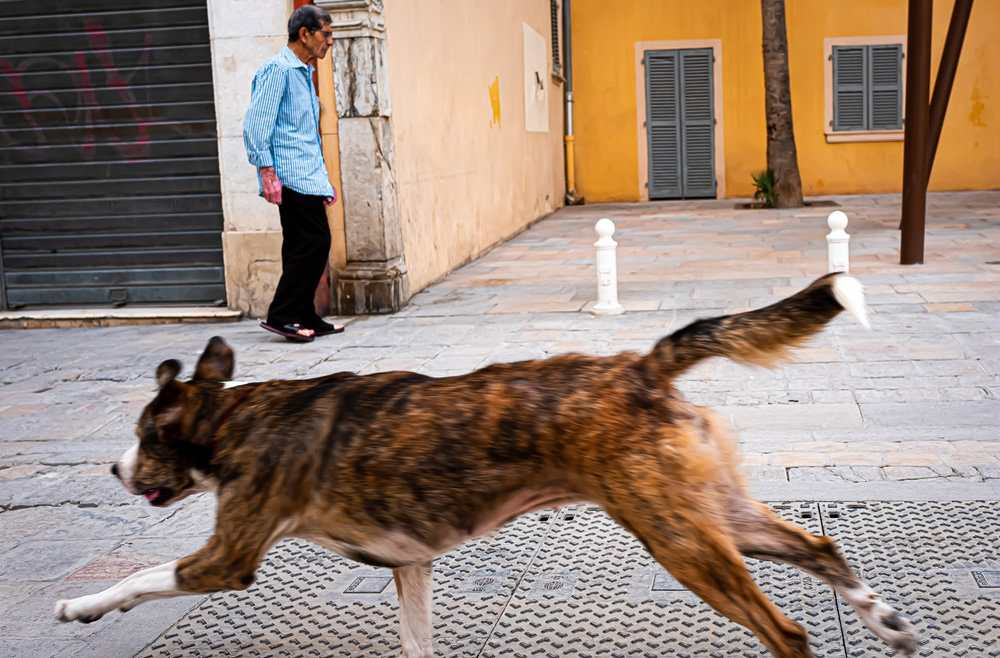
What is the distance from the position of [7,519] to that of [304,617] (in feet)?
6.19

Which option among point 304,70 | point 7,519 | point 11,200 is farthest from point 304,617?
point 11,200

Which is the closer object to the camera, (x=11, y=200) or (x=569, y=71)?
(x=11, y=200)

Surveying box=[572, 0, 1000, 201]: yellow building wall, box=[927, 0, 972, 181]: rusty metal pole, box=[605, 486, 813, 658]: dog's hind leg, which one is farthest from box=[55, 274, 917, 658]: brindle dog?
box=[572, 0, 1000, 201]: yellow building wall

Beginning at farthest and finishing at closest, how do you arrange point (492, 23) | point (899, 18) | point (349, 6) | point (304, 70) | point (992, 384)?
point (899, 18)
point (492, 23)
point (349, 6)
point (304, 70)
point (992, 384)

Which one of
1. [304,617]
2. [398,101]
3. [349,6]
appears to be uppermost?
[349,6]

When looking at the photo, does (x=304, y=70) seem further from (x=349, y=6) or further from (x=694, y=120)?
(x=694, y=120)

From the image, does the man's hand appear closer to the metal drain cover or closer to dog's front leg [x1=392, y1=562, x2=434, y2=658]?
the metal drain cover

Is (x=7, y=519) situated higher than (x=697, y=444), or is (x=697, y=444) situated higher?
(x=697, y=444)

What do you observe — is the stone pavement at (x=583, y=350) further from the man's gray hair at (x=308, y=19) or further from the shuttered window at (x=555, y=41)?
the shuttered window at (x=555, y=41)

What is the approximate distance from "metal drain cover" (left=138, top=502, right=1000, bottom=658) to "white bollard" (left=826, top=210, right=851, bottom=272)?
5.39m

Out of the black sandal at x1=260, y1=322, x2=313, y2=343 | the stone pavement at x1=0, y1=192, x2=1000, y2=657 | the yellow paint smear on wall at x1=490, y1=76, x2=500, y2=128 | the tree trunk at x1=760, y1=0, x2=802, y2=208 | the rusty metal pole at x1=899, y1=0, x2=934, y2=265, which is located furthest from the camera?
the tree trunk at x1=760, y1=0, x2=802, y2=208

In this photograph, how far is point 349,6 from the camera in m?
9.09

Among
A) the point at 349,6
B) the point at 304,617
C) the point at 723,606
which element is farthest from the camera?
the point at 349,6

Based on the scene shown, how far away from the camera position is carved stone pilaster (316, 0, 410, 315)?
9188 millimetres
